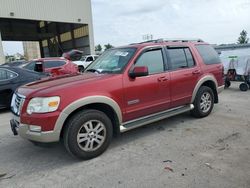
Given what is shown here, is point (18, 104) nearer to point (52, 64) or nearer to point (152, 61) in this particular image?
point (152, 61)

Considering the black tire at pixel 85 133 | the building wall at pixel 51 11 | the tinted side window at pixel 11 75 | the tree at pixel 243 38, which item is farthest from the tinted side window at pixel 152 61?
the tree at pixel 243 38

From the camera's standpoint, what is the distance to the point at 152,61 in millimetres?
4762

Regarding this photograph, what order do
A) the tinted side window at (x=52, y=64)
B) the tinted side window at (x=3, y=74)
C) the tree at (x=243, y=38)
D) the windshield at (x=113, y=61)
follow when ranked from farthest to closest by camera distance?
the tree at (x=243, y=38) → the tinted side window at (x=52, y=64) → the tinted side window at (x=3, y=74) → the windshield at (x=113, y=61)

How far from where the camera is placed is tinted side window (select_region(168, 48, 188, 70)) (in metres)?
5.08

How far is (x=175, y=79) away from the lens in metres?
4.99

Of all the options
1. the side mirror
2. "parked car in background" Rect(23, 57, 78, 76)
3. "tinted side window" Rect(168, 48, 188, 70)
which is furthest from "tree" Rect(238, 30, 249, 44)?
the side mirror

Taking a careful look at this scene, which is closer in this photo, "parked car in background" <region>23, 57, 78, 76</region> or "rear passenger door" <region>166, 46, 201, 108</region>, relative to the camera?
"rear passenger door" <region>166, 46, 201, 108</region>

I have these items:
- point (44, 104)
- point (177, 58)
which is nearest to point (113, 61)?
point (177, 58)

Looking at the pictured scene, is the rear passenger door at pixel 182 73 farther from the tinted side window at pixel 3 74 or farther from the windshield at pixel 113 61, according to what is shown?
the tinted side window at pixel 3 74

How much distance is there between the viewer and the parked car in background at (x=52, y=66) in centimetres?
1062

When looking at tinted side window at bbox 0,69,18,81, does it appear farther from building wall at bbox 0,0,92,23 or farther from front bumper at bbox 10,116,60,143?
building wall at bbox 0,0,92,23

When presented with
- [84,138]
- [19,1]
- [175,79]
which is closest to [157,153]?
[84,138]

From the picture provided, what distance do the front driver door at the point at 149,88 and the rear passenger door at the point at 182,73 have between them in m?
0.20

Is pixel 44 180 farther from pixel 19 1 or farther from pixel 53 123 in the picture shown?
pixel 19 1
